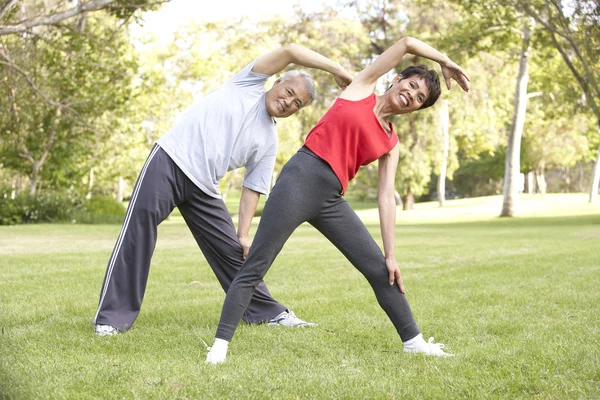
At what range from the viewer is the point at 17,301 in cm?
718

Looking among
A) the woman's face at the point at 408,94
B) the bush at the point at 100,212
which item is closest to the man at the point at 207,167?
the woman's face at the point at 408,94

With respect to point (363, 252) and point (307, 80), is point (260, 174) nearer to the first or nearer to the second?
point (307, 80)

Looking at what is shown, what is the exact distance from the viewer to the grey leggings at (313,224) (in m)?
4.54

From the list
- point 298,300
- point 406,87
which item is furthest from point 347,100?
point 298,300

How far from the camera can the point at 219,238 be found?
18.7 ft

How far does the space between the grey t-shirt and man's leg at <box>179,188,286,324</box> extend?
21cm

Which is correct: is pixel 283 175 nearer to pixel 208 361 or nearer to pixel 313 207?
pixel 313 207

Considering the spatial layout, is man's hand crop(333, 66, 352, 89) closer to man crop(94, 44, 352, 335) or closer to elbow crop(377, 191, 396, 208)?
man crop(94, 44, 352, 335)

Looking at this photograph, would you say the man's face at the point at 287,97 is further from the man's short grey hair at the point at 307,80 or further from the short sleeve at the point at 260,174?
the short sleeve at the point at 260,174

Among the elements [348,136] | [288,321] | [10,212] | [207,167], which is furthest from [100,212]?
[348,136]

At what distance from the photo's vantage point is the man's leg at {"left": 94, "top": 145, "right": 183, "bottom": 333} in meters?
5.36

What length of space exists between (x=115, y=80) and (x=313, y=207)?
21.2m

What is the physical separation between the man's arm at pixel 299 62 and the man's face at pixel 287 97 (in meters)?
0.11

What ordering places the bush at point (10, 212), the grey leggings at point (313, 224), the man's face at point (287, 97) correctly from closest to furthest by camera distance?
the grey leggings at point (313, 224) < the man's face at point (287, 97) < the bush at point (10, 212)
